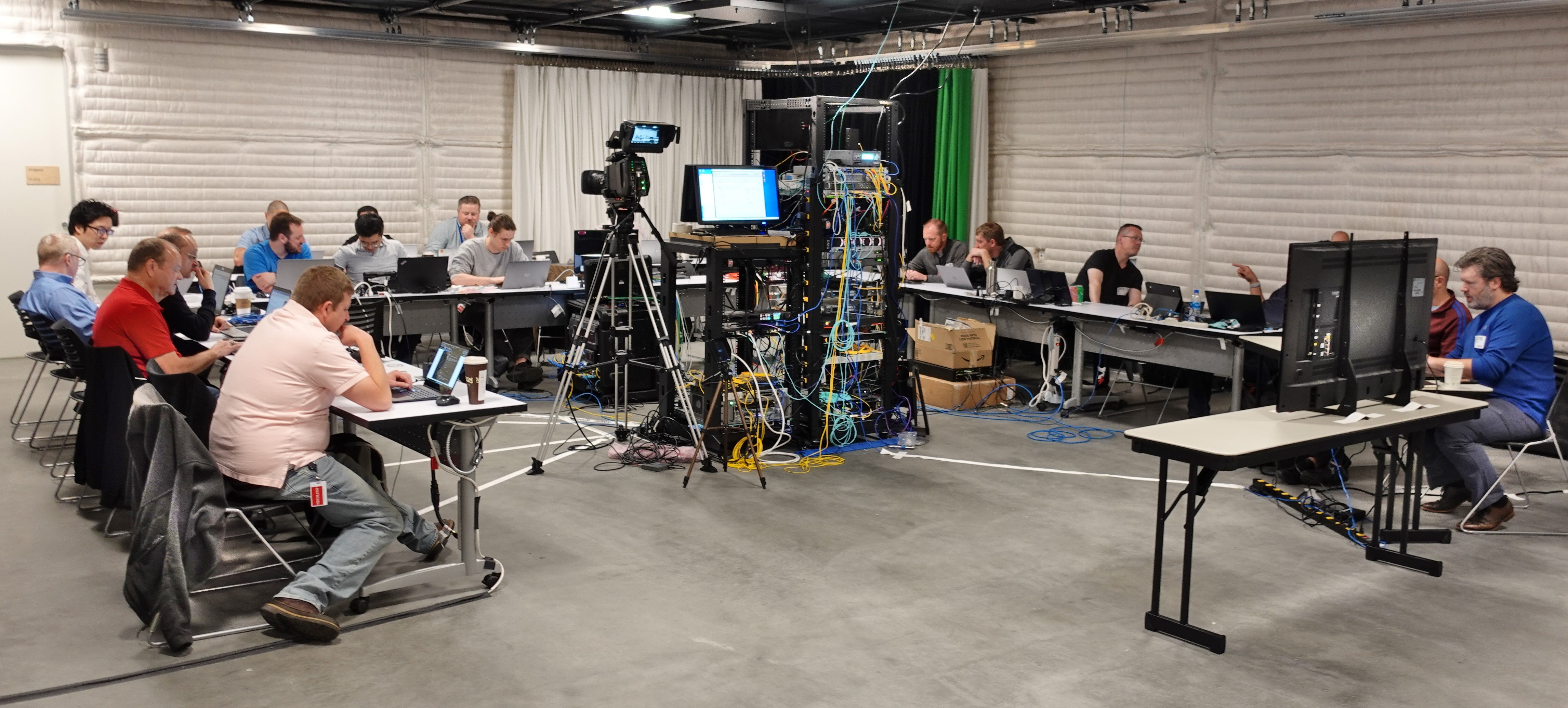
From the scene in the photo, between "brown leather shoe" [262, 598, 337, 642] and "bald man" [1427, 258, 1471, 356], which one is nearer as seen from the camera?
"brown leather shoe" [262, 598, 337, 642]

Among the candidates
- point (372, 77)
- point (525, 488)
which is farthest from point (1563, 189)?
point (372, 77)

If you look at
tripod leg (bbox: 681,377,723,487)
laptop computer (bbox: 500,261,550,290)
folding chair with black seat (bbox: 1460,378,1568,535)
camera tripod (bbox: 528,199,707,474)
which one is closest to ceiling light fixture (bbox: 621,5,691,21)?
laptop computer (bbox: 500,261,550,290)

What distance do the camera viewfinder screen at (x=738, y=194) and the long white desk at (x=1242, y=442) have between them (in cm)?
298

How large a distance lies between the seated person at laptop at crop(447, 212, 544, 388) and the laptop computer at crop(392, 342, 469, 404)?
394 centimetres

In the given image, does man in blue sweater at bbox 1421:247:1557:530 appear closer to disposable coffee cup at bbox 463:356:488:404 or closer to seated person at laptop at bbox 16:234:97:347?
disposable coffee cup at bbox 463:356:488:404

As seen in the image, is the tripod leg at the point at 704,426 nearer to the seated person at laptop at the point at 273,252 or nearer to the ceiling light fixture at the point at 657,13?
the seated person at laptop at the point at 273,252

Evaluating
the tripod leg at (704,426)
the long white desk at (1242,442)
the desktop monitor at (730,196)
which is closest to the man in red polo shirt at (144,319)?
the tripod leg at (704,426)

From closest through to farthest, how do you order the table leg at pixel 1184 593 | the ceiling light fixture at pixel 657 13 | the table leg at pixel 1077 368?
the table leg at pixel 1184 593
the table leg at pixel 1077 368
the ceiling light fixture at pixel 657 13

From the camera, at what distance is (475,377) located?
4.34m

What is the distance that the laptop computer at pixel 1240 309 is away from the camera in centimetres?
699

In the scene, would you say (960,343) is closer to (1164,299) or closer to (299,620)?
(1164,299)

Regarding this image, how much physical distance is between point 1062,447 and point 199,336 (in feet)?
16.1

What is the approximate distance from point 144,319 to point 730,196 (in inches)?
120

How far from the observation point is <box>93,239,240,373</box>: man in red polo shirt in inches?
197
